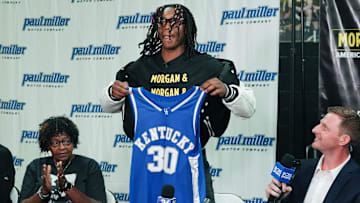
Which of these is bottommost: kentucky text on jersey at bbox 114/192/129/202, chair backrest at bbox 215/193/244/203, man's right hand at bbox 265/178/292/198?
kentucky text on jersey at bbox 114/192/129/202

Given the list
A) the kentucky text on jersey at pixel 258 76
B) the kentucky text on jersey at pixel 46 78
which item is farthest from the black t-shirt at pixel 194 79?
the kentucky text on jersey at pixel 46 78

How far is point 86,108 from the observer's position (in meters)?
5.12

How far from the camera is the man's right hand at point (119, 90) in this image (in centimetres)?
329

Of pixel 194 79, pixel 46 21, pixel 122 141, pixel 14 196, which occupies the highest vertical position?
pixel 46 21

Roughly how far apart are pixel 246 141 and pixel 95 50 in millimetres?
1625

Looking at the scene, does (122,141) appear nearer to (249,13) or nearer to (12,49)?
(12,49)

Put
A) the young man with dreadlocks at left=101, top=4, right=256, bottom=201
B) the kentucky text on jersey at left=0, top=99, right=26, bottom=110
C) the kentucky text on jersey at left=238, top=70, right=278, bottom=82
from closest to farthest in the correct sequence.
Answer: the young man with dreadlocks at left=101, top=4, right=256, bottom=201 → the kentucky text on jersey at left=238, top=70, right=278, bottom=82 → the kentucky text on jersey at left=0, top=99, right=26, bottom=110

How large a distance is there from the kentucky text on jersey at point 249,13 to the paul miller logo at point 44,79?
63.2 inches

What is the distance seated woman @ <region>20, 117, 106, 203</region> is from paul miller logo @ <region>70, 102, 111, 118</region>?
1.07m

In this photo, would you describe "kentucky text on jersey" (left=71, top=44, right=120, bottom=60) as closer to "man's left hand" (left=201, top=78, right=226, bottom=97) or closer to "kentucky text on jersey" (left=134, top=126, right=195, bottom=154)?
"kentucky text on jersey" (left=134, top=126, right=195, bottom=154)

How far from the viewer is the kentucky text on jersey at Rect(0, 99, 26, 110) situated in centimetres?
531

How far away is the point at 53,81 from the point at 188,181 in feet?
8.23

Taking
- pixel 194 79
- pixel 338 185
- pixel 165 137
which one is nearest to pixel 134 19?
pixel 194 79

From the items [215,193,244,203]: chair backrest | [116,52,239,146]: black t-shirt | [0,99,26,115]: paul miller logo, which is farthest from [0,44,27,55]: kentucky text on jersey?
[215,193,244,203]: chair backrest
